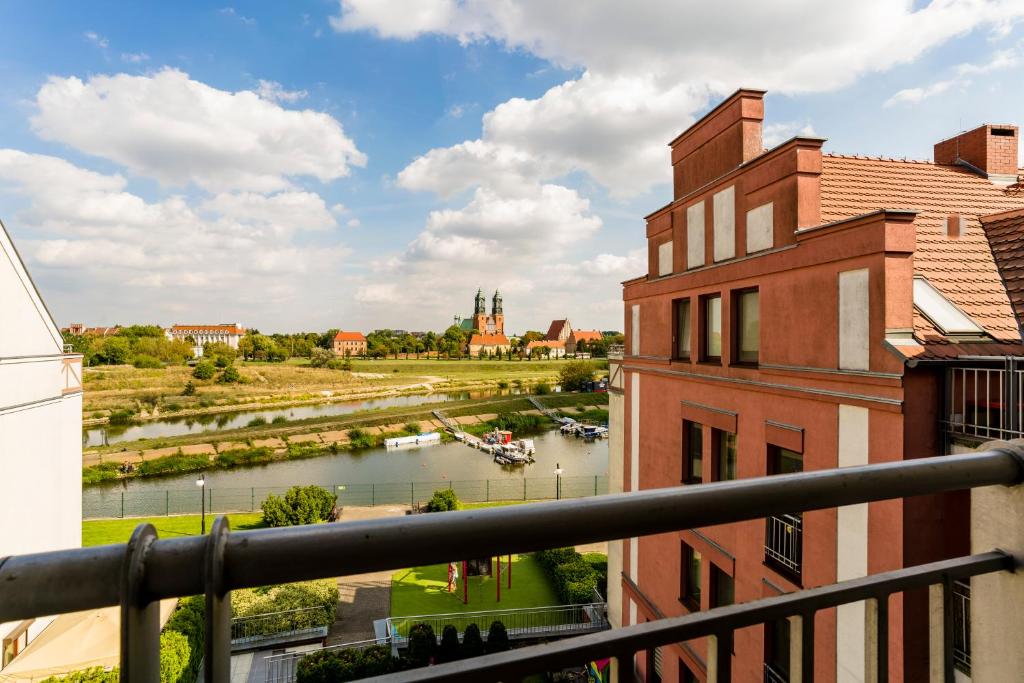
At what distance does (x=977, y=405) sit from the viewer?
514 cm

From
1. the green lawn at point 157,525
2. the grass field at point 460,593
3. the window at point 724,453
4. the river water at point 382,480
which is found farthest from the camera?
the river water at point 382,480

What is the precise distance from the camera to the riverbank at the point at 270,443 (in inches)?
1366

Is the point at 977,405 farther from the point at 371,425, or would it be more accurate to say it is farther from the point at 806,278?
the point at 371,425

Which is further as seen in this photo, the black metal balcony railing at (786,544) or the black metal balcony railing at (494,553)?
the black metal balcony railing at (786,544)

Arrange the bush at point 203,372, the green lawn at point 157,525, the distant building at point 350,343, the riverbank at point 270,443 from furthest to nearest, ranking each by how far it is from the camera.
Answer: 1. the distant building at point 350,343
2. the bush at point 203,372
3. the riverbank at point 270,443
4. the green lawn at point 157,525

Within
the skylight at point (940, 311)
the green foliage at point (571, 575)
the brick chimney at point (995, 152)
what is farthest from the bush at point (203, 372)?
the skylight at point (940, 311)

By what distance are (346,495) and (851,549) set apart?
85.5 feet

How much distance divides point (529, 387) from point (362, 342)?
73693mm

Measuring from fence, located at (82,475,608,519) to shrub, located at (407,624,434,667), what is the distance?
47.1 ft

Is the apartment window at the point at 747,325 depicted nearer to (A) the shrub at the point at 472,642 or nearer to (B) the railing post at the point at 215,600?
(A) the shrub at the point at 472,642

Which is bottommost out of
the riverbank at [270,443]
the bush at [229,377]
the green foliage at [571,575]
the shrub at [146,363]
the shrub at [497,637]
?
the riverbank at [270,443]

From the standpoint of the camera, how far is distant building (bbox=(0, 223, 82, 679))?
10.2 metres

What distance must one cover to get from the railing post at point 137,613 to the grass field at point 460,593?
15.4 m

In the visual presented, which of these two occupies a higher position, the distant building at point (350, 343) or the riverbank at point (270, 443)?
the distant building at point (350, 343)
